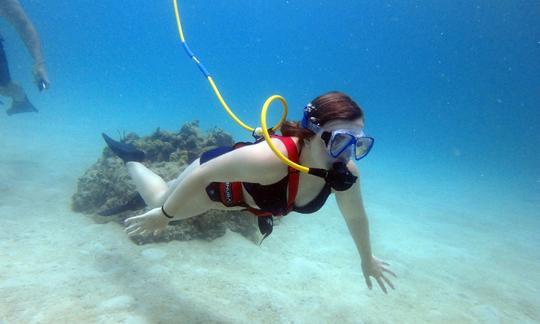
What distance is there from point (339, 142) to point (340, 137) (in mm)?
38

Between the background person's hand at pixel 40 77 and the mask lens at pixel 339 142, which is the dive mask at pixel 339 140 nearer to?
the mask lens at pixel 339 142

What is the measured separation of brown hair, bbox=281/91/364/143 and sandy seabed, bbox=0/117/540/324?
2168 mm

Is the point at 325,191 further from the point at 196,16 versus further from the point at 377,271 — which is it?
the point at 196,16

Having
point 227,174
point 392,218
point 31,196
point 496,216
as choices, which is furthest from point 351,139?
point 496,216

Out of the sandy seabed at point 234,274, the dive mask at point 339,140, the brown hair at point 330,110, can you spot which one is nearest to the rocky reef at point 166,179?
the sandy seabed at point 234,274

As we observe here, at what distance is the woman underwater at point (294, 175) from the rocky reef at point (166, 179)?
1.97 meters

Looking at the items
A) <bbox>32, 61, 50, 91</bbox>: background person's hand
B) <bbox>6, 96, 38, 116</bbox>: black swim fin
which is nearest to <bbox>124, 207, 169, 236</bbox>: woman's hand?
<bbox>32, 61, 50, 91</bbox>: background person's hand

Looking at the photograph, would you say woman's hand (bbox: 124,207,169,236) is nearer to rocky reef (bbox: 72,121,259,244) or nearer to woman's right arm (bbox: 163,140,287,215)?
woman's right arm (bbox: 163,140,287,215)

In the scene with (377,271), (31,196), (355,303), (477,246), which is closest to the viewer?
(377,271)

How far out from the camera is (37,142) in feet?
40.1

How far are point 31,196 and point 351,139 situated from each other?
688 cm

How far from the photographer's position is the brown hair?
7.39 ft

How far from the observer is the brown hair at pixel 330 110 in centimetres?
225

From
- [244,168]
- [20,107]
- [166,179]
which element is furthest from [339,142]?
[20,107]
